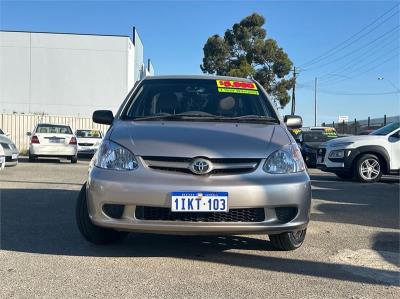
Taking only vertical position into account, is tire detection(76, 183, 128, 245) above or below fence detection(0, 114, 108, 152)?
below

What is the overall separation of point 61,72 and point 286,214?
3189 centimetres

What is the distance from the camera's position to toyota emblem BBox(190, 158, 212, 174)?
170 inches

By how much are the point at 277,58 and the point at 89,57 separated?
14.9 metres

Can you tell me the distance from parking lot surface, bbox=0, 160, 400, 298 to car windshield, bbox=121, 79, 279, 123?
1.29 metres

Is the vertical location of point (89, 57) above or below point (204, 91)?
above

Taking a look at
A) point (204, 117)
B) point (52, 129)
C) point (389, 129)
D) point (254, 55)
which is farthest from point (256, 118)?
point (254, 55)

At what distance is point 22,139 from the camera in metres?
26.9

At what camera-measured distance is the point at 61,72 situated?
3438cm

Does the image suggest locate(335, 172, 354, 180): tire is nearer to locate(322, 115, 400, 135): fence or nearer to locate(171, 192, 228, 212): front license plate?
locate(171, 192, 228, 212): front license plate

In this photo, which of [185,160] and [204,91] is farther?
[204,91]

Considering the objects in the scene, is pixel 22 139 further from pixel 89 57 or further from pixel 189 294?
pixel 189 294

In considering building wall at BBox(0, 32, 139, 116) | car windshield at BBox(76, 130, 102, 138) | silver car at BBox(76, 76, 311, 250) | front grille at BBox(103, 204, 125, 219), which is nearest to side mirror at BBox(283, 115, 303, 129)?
silver car at BBox(76, 76, 311, 250)

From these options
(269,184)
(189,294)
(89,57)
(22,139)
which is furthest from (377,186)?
(89,57)

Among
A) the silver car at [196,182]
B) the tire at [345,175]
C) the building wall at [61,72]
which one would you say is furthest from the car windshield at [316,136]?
the building wall at [61,72]
